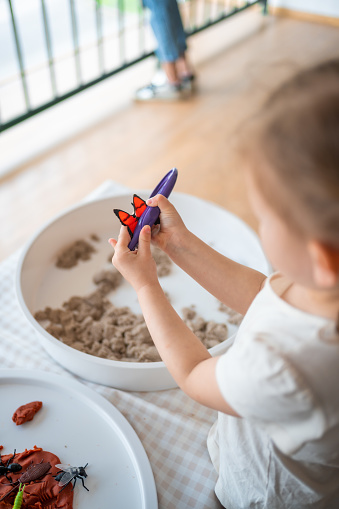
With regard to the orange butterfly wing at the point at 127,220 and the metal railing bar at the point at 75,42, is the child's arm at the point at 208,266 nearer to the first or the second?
the orange butterfly wing at the point at 127,220

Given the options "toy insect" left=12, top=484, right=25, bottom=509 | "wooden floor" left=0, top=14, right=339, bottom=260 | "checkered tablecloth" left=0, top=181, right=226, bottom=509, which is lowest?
"wooden floor" left=0, top=14, right=339, bottom=260

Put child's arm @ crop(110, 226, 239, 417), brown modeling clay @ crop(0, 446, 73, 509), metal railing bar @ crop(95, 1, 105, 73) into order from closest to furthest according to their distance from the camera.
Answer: child's arm @ crop(110, 226, 239, 417) < brown modeling clay @ crop(0, 446, 73, 509) < metal railing bar @ crop(95, 1, 105, 73)

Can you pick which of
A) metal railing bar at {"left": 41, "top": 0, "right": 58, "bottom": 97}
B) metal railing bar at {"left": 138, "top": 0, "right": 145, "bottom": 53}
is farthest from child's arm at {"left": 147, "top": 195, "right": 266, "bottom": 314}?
metal railing bar at {"left": 138, "top": 0, "right": 145, "bottom": 53}

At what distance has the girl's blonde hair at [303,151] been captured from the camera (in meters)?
0.35

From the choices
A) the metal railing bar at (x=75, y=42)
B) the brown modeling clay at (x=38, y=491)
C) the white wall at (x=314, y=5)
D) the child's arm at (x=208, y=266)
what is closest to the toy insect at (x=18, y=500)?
the brown modeling clay at (x=38, y=491)

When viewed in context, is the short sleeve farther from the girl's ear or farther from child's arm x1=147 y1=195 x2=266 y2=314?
child's arm x1=147 y1=195 x2=266 y2=314

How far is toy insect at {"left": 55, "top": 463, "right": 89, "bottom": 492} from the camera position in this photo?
62cm

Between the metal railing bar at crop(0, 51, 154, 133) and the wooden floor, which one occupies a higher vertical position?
the metal railing bar at crop(0, 51, 154, 133)

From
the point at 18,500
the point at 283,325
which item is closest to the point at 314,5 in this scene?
the point at 283,325

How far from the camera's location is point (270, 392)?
0.42 m

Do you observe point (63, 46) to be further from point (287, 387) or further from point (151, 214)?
point (287, 387)

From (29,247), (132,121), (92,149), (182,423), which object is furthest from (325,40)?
(182,423)

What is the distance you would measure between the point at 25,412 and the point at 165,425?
0.21 m

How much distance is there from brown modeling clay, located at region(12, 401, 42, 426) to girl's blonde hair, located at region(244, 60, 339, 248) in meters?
0.50
